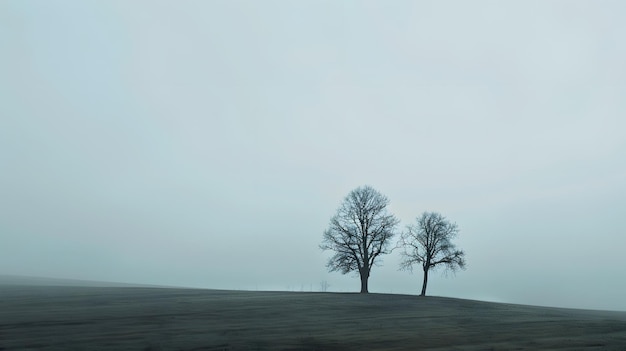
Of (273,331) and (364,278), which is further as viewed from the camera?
(364,278)

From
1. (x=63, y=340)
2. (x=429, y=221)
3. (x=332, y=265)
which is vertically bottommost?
(x=63, y=340)

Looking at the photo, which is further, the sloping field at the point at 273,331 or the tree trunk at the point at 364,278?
the tree trunk at the point at 364,278

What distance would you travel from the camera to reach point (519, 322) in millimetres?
29828

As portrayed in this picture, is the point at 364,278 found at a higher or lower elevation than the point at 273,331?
higher

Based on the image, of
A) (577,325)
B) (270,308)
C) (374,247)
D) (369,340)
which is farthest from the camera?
(374,247)

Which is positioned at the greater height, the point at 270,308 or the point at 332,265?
the point at 332,265

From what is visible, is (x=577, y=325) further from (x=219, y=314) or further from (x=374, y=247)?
(x=374, y=247)

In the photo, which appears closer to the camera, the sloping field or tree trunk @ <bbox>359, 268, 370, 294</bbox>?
the sloping field

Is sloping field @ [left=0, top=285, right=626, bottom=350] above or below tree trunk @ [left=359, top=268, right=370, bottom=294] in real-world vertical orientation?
below

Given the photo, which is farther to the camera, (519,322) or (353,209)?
(353,209)

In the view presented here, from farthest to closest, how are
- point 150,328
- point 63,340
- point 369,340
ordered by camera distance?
point 150,328 → point 369,340 → point 63,340

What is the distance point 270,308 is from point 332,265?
98.1ft

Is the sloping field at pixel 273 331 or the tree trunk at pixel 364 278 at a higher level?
the tree trunk at pixel 364 278

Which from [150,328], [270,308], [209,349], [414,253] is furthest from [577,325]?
[414,253]
